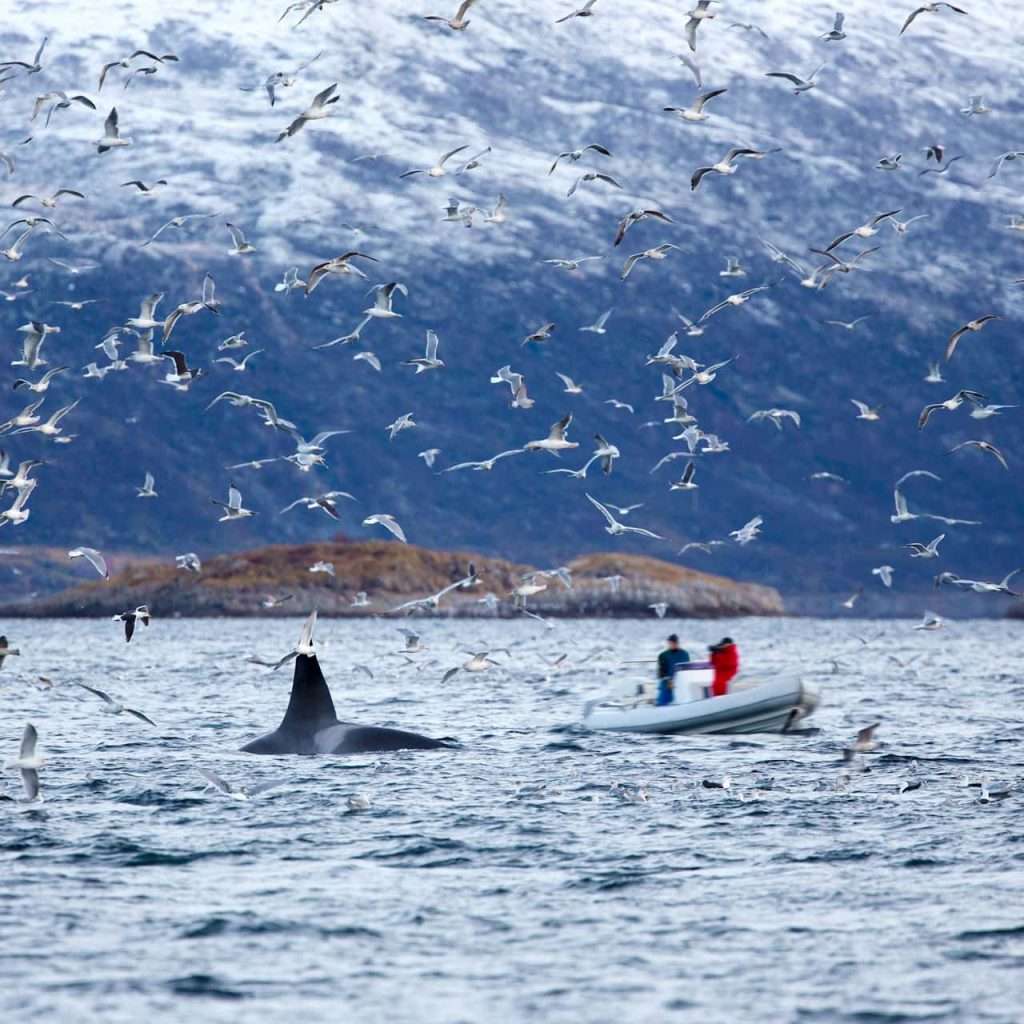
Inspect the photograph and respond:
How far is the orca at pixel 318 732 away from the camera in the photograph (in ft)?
135

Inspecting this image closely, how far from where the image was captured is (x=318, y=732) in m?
41.4

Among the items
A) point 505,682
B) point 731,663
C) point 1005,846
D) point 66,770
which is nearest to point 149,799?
point 66,770

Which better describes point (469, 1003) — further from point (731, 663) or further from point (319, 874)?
point (731, 663)

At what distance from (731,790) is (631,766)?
16.4 ft

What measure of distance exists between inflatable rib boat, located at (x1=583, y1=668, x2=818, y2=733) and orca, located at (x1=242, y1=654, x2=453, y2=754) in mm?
8216

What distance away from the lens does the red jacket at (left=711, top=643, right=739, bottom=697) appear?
161 ft

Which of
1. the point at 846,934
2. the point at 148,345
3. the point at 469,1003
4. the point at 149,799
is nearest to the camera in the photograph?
the point at 469,1003

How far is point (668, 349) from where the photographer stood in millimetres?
56531

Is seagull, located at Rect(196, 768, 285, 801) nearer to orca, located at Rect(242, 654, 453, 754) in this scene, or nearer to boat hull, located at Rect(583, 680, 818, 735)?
orca, located at Rect(242, 654, 453, 754)

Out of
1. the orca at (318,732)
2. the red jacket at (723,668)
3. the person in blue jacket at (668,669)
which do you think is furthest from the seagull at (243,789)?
the red jacket at (723,668)

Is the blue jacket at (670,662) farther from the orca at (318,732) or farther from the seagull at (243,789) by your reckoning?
the seagull at (243,789)

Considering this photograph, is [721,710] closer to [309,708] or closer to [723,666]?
[723,666]

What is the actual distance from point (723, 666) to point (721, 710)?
80.5 inches

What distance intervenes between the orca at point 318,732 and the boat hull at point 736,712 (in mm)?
8189
